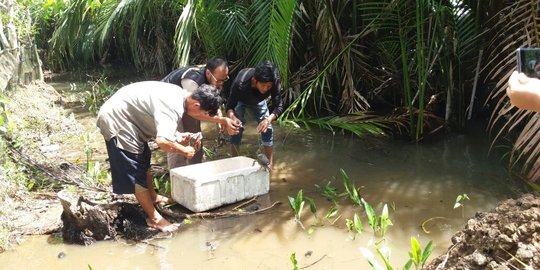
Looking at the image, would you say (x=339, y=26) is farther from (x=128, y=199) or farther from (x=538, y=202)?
(x=538, y=202)

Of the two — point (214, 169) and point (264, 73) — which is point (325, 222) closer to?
point (214, 169)

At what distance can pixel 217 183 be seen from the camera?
12.1 ft

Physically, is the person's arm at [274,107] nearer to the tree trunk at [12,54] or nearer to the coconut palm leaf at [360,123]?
the coconut palm leaf at [360,123]

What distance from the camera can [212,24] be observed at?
620 centimetres

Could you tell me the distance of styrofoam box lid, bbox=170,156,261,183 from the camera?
12.0 feet

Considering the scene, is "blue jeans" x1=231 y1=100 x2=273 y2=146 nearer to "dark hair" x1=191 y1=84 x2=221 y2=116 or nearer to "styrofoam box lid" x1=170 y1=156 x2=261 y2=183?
"styrofoam box lid" x1=170 y1=156 x2=261 y2=183

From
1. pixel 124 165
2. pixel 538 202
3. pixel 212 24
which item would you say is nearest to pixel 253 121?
pixel 212 24

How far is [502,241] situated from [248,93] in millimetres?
2600

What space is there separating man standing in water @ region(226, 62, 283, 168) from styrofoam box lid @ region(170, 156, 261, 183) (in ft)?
1.16

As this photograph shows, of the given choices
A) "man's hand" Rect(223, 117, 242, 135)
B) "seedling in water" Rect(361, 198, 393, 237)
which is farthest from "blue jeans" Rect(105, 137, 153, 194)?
"seedling in water" Rect(361, 198, 393, 237)

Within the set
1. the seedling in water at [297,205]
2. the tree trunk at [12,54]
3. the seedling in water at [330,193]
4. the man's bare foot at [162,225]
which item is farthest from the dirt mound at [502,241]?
the tree trunk at [12,54]

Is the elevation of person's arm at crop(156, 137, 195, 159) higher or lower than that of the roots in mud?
higher

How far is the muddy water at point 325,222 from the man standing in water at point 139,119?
396 mm

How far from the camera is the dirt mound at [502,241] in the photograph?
2.07 m
